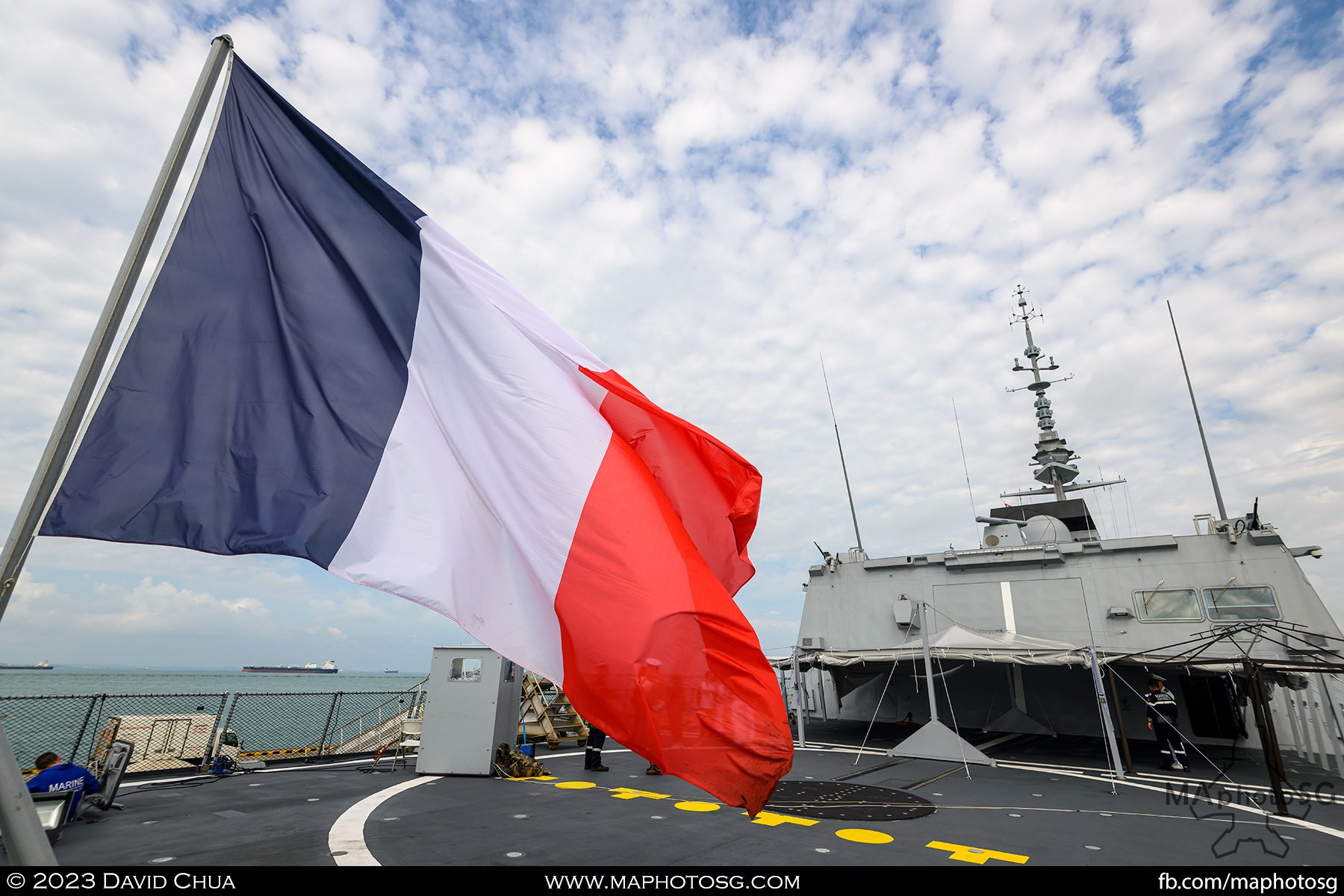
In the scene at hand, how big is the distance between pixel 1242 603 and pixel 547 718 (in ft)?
51.3

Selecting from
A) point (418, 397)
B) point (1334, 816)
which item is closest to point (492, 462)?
point (418, 397)

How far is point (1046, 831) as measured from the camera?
23.1ft

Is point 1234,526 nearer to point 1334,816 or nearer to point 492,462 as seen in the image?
point 1334,816

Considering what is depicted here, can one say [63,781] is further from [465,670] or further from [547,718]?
[547,718]

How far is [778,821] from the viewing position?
7316 mm

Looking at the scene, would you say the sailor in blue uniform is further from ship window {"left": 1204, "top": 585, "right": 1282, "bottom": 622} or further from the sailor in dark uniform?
ship window {"left": 1204, "top": 585, "right": 1282, "bottom": 622}

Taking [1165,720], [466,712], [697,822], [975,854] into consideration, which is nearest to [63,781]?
[466,712]

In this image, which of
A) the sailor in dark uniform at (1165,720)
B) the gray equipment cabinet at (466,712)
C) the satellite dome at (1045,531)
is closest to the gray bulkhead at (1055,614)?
the satellite dome at (1045,531)

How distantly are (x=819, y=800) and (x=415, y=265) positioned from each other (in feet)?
26.4

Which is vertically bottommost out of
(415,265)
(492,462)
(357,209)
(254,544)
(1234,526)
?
(254,544)

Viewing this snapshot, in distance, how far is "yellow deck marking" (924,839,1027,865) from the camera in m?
5.89

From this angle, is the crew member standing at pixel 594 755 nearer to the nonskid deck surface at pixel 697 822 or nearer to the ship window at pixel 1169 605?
the nonskid deck surface at pixel 697 822

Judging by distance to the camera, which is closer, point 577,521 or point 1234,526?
point 577,521

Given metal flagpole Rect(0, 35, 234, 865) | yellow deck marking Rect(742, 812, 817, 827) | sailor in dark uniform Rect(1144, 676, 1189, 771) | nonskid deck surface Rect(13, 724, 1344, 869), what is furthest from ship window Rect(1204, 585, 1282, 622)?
metal flagpole Rect(0, 35, 234, 865)
